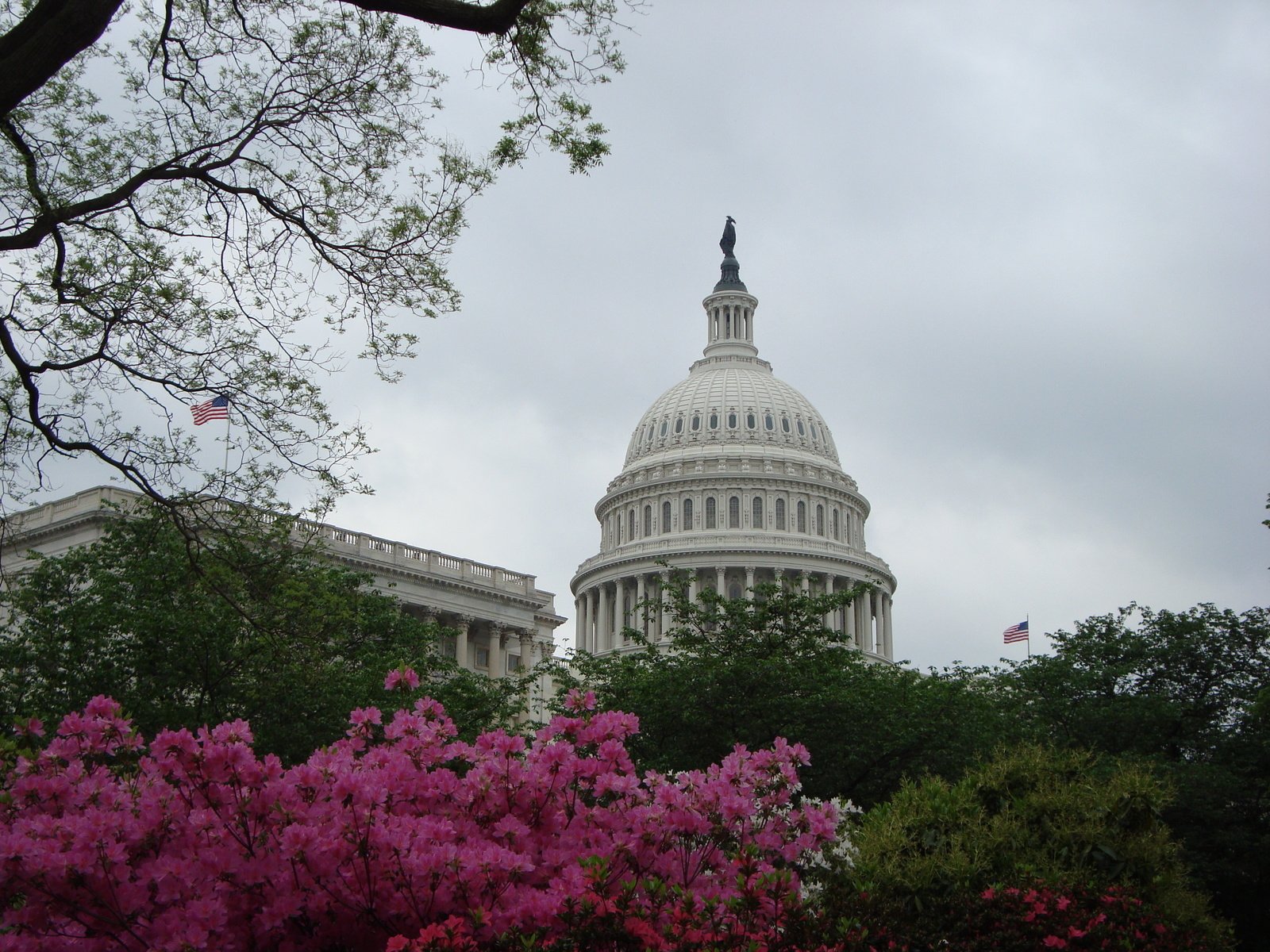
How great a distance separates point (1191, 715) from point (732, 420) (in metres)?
90.1

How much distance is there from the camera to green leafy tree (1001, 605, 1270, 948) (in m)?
45.5

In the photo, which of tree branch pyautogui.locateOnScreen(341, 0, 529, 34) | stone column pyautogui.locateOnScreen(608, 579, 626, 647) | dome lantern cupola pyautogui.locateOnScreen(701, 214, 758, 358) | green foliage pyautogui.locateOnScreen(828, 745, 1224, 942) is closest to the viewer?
tree branch pyautogui.locateOnScreen(341, 0, 529, 34)

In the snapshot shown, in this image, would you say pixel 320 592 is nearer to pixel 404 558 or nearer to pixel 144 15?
pixel 144 15

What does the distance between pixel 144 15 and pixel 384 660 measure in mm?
25871

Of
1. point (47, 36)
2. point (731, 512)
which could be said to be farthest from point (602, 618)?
point (47, 36)

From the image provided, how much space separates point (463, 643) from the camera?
8119 centimetres

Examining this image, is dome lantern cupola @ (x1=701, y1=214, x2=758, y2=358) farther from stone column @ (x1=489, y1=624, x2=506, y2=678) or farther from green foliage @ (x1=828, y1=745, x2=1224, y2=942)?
green foliage @ (x1=828, y1=745, x2=1224, y2=942)

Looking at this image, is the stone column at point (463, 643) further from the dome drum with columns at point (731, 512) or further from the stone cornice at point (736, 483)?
the stone cornice at point (736, 483)

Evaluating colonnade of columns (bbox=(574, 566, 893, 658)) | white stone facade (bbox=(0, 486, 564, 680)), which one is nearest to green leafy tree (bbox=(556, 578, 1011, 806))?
white stone facade (bbox=(0, 486, 564, 680))

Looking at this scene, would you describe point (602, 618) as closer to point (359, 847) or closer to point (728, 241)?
point (728, 241)

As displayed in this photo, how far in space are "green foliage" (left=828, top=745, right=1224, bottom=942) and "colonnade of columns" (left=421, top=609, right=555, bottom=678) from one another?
63.9 m

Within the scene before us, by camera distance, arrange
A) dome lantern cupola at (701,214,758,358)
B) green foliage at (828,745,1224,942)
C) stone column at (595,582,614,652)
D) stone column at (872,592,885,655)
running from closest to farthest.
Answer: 1. green foliage at (828,745,1224,942)
2. stone column at (872,592,885,655)
3. stone column at (595,582,614,652)
4. dome lantern cupola at (701,214,758,358)

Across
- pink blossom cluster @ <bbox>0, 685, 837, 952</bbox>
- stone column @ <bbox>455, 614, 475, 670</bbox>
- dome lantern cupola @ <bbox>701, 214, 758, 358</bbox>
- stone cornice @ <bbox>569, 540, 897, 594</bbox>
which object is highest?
dome lantern cupola @ <bbox>701, 214, 758, 358</bbox>

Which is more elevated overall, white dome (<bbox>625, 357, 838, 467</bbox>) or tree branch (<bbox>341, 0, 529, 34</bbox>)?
white dome (<bbox>625, 357, 838, 467</bbox>)
